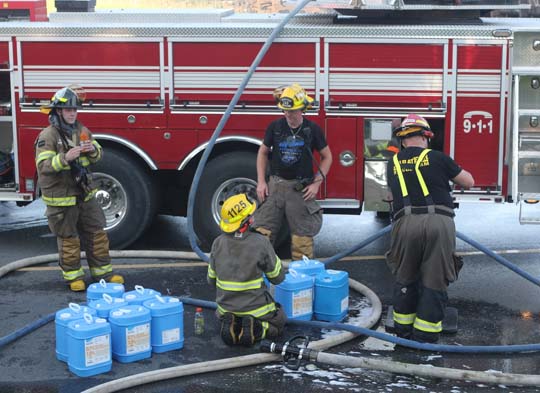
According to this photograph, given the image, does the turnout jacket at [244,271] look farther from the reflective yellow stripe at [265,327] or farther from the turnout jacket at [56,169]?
the turnout jacket at [56,169]

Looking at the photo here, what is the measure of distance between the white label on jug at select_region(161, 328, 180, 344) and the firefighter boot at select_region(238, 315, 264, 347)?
435 millimetres

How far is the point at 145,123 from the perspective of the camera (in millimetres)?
9164

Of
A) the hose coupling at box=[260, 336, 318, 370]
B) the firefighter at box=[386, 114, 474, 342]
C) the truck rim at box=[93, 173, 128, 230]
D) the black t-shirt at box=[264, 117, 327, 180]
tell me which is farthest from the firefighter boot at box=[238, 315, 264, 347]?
the truck rim at box=[93, 173, 128, 230]

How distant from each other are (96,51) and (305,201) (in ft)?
8.98

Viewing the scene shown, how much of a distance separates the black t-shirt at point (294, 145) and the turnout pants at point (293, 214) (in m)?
0.11

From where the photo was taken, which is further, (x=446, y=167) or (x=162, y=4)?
(x=162, y=4)

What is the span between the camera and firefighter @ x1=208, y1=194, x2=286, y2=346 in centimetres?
636

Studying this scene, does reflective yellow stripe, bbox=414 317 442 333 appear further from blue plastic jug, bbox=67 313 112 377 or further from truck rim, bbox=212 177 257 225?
truck rim, bbox=212 177 257 225

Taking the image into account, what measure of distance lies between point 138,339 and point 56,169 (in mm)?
2016

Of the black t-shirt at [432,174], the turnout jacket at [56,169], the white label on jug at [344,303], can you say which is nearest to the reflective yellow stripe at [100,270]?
the turnout jacket at [56,169]

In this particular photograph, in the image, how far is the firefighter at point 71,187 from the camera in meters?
7.63

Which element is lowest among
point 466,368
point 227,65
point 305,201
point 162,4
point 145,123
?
point 466,368

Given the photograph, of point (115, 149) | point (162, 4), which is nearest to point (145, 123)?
point (115, 149)

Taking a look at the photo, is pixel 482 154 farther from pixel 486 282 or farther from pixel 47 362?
pixel 47 362
